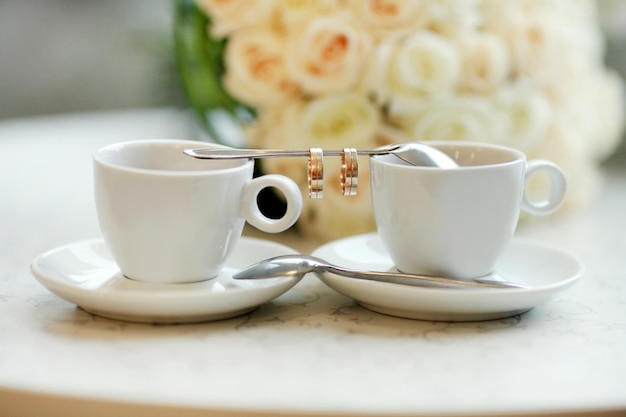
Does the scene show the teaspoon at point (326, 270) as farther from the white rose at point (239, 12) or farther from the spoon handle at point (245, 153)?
the white rose at point (239, 12)

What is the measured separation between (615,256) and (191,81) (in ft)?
1.88

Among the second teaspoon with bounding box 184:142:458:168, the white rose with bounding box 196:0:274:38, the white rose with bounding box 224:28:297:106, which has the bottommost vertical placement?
the second teaspoon with bounding box 184:142:458:168

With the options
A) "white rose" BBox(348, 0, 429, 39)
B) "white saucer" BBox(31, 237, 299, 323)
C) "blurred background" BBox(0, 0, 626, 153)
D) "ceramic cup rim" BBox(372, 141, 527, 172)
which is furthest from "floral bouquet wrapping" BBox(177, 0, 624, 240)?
"blurred background" BBox(0, 0, 626, 153)

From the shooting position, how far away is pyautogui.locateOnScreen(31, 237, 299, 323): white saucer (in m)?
0.65

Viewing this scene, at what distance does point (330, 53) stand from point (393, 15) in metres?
0.08

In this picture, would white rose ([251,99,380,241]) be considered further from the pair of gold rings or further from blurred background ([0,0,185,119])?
blurred background ([0,0,185,119])

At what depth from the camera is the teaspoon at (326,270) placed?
70 centimetres

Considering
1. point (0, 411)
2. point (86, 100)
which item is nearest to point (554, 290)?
point (0, 411)

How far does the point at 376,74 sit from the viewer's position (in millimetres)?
884

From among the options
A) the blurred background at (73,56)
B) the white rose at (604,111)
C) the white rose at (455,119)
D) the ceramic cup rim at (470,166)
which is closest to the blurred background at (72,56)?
the blurred background at (73,56)

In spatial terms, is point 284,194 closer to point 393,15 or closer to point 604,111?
point 393,15

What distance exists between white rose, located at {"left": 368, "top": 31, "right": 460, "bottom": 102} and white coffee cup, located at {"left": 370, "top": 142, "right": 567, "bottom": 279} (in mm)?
169

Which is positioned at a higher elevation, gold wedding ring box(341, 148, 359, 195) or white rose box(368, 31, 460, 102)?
white rose box(368, 31, 460, 102)

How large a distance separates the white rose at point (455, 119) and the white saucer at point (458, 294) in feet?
0.60
